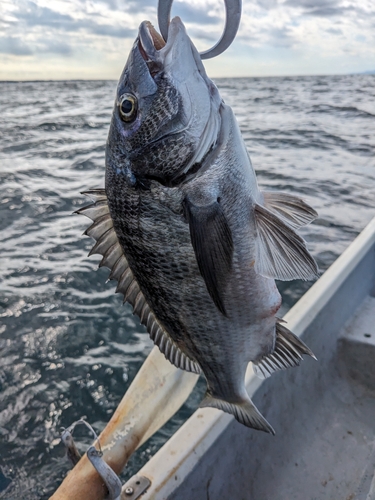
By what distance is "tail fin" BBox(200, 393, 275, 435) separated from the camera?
195 cm

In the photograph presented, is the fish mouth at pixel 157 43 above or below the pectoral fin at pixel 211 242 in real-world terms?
above

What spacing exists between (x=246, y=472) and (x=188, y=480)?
618mm

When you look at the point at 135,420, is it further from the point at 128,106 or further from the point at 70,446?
the point at 128,106

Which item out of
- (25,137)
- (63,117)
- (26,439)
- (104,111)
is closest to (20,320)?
(26,439)

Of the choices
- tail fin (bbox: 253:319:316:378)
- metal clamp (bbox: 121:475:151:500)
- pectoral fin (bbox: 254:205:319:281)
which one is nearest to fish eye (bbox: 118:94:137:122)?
pectoral fin (bbox: 254:205:319:281)

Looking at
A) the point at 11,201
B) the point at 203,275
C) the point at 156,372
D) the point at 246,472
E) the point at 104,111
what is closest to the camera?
the point at 203,275

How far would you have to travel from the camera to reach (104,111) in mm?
26047

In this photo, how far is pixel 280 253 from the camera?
169cm

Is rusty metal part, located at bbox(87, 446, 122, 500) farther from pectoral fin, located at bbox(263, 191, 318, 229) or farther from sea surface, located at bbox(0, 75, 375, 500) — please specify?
sea surface, located at bbox(0, 75, 375, 500)

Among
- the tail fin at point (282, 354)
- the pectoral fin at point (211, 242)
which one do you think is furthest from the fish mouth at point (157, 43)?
the tail fin at point (282, 354)

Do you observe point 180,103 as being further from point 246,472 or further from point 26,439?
point 26,439

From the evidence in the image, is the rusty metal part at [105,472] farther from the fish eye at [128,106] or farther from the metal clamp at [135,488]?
the fish eye at [128,106]

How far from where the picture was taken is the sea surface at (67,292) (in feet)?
13.9

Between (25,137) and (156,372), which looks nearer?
(156,372)
